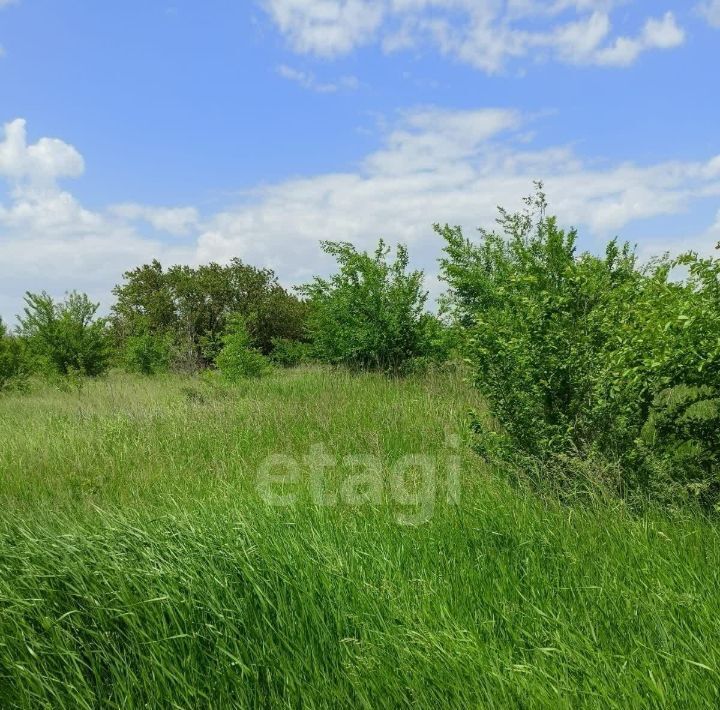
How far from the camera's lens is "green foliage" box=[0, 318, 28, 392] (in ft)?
54.6

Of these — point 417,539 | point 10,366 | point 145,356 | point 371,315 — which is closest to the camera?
point 417,539

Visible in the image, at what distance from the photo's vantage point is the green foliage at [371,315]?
12.2m

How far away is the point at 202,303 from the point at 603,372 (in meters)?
22.9

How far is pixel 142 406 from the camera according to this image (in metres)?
9.71

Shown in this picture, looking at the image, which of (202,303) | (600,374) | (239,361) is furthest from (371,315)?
(202,303)

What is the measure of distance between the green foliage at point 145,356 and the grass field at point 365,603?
1591cm

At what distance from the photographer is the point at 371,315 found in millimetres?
12367

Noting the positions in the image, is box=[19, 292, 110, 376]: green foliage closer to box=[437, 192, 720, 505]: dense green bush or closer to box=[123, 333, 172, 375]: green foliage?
box=[123, 333, 172, 375]: green foliage

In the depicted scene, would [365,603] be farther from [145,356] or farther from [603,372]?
[145,356]

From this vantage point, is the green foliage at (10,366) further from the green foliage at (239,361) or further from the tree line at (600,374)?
the tree line at (600,374)

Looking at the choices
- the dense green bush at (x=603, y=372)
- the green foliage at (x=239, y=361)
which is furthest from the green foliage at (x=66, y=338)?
the dense green bush at (x=603, y=372)

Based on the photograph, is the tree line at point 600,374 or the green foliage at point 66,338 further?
the green foliage at point 66,338

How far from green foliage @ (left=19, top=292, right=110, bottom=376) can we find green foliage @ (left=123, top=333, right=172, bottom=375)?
163 centimetres

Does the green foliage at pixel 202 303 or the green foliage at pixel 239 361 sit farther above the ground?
the green foliage at pixel 202 303
